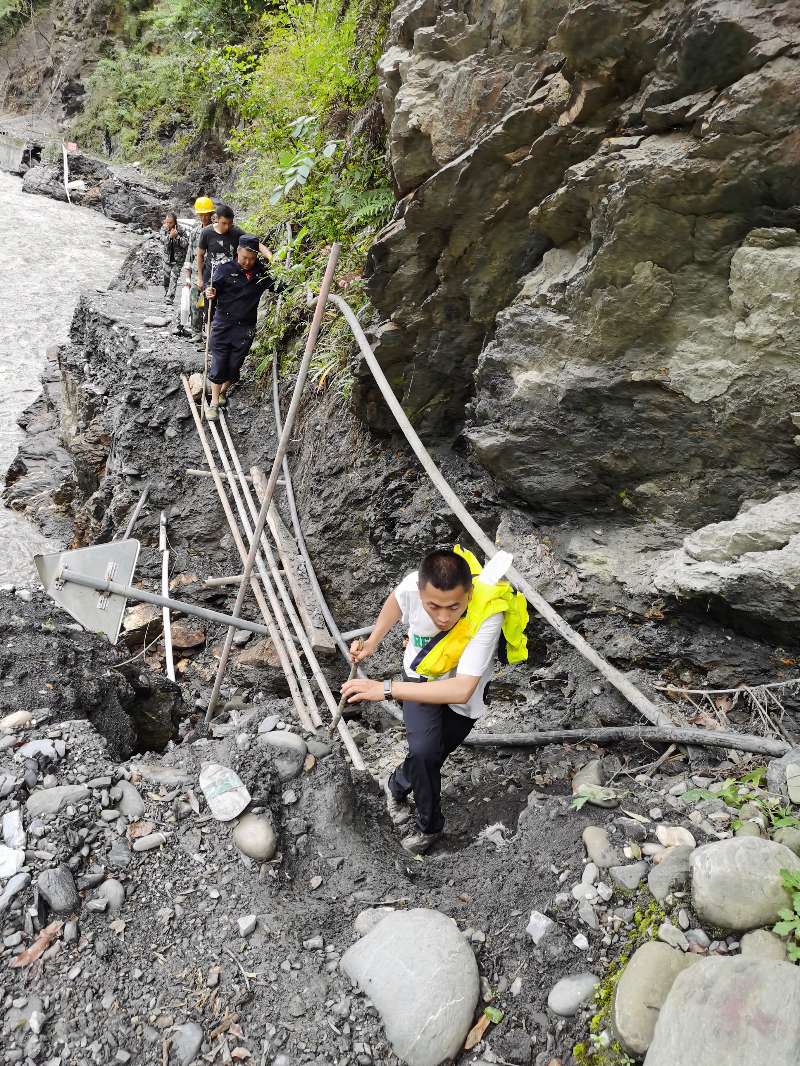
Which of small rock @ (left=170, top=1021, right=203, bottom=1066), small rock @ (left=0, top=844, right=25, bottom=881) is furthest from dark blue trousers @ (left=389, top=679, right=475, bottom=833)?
small rock @ (left=0, top=844, right=25, bottom=881)

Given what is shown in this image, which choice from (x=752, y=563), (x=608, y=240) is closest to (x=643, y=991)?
(x=752, y=563)

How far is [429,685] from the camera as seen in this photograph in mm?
2795

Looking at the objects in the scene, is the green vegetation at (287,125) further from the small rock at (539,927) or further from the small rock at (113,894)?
the small rock at (539,927)

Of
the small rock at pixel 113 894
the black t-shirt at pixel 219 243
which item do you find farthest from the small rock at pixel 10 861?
the black t-shirt at pixel 219 243

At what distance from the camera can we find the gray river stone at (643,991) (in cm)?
181

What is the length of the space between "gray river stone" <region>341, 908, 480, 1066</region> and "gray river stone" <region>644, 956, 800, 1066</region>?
660 millimetres

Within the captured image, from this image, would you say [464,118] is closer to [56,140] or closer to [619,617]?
[619,617]

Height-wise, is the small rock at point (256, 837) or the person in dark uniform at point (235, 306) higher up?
the person in dark uniform at point (235, 306)

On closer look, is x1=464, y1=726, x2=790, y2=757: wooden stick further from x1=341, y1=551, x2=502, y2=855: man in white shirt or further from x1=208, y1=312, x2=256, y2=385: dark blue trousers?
x1=208, y1=312, x2=256, y2=385: dark blue trousers

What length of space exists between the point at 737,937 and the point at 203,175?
20591 mm

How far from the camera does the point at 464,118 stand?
4.16 m

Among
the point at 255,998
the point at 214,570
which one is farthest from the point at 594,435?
the point at 214,570

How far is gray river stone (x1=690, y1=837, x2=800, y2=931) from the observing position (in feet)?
6.29

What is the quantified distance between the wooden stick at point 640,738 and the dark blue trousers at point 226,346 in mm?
5141
